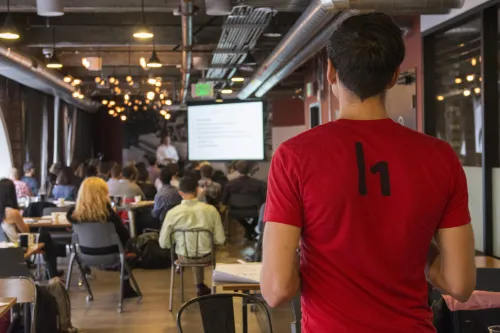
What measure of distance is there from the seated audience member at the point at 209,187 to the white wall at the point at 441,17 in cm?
571

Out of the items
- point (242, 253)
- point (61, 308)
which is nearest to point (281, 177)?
point (61, 308)

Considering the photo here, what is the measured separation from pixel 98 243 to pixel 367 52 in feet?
19.5

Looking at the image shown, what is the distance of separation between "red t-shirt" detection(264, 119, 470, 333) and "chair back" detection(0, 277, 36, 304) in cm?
261

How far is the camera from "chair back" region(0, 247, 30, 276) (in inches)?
212

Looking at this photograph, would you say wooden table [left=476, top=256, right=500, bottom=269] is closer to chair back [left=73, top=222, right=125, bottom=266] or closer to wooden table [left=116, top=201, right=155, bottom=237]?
chair back [left=73, top=222, right=125, bottom=266]

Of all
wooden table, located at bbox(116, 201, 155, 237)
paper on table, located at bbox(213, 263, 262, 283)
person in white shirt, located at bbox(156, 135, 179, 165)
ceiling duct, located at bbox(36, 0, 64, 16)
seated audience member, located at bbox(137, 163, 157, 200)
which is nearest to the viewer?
paper on table, located at bbox(213, 263, 262, 283)

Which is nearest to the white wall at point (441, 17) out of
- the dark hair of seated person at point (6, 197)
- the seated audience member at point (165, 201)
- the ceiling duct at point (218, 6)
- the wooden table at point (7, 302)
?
the ceiling duct at point (218, 6)

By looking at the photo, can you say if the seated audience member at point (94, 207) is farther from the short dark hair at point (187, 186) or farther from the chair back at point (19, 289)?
the chair back at point (19, 289)

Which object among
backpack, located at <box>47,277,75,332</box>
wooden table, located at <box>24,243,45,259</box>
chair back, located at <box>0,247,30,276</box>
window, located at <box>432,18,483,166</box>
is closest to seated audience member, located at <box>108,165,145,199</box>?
wooden table, located at <box>24,243,45,259</box>

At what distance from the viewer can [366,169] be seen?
60.3 inches

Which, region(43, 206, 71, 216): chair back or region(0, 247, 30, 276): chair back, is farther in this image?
region(43, 206, 71, 216): chair back

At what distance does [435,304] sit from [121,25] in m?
10.5

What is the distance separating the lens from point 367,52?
1.53m

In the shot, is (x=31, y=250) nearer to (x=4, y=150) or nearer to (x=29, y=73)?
(x=29, y=73)
